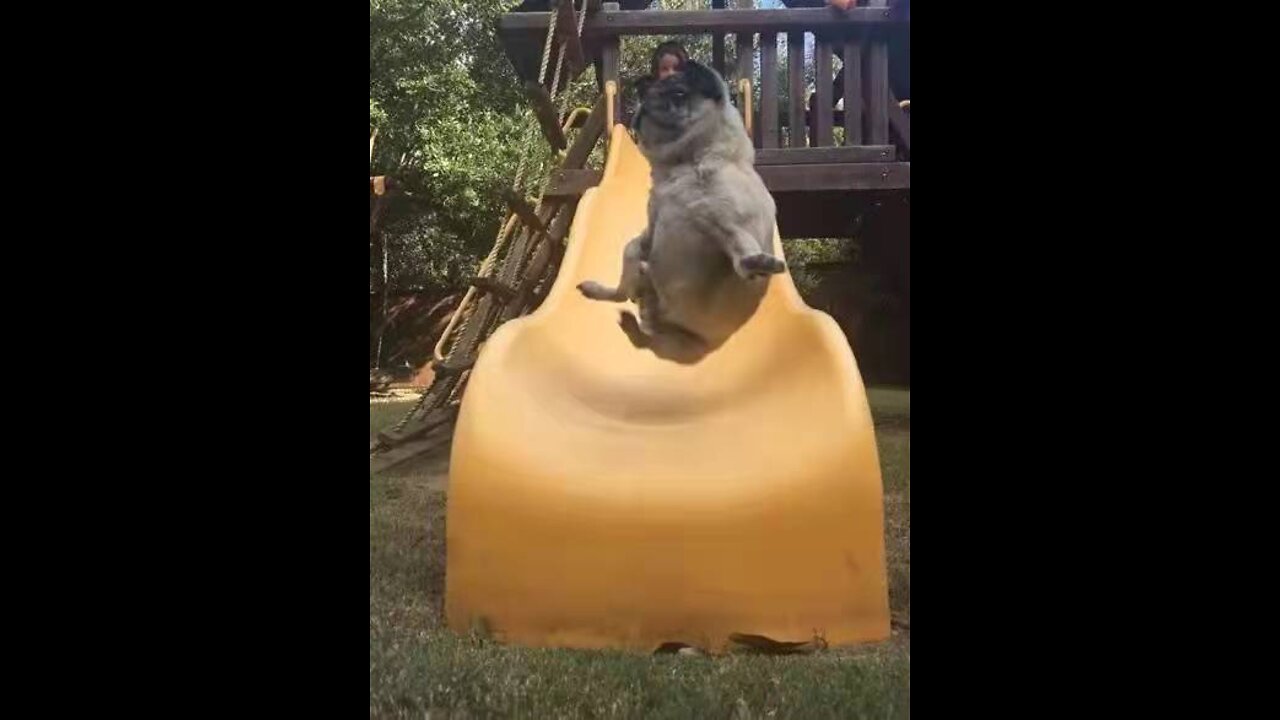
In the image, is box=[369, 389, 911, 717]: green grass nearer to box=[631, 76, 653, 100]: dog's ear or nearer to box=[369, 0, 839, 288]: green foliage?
box=[369, 0, 839, 288]: green foliage

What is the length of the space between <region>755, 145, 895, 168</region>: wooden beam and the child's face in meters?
0.20

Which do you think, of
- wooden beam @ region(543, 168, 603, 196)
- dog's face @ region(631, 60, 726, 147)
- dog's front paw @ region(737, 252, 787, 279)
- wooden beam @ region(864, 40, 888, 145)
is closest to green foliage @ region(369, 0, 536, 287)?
wooden beam @ region(543, 168, 603, 196)

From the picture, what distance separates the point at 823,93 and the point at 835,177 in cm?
13

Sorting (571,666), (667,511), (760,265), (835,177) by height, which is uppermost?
(835,177)

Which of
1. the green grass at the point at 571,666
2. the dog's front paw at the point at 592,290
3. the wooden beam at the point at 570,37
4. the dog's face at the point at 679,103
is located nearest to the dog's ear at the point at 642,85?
the dog's face at the point at 679,103

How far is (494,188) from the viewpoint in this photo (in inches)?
53.4

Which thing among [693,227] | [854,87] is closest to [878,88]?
[854,87]

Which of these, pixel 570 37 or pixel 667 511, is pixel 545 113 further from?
pixel 667 511

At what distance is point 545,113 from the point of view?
150 centimetres

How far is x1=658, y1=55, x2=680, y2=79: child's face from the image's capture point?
1629 millimetres

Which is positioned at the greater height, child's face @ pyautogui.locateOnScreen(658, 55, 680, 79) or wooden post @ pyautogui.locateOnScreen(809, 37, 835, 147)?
child's face @ pyautogui.locateOnScreen(658, 55, 680, 79)

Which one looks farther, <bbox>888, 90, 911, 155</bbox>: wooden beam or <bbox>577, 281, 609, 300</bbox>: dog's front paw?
<bbox>577, 281, 609, 300</bbox>: dog's front paw

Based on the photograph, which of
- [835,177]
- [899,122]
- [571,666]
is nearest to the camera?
[571,666]
